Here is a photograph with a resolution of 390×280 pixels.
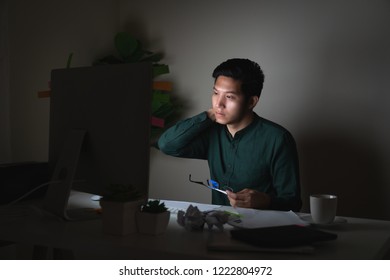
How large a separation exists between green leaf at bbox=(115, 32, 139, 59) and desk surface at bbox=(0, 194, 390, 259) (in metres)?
1.55

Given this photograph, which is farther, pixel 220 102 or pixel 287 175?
pixel 220 102

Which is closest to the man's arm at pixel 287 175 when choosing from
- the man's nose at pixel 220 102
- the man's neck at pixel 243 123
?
the man's neck at pixel 243 123

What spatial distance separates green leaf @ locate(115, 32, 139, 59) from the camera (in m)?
2.53

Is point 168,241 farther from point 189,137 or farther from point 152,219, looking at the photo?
point 189,137

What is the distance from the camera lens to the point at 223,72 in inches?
77.5

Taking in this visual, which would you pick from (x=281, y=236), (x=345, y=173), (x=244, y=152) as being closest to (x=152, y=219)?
(x=281, y=236)

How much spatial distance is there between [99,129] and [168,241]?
0.41 meters

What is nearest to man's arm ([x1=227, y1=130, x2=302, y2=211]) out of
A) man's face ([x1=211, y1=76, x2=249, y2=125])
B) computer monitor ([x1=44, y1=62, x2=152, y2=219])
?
man's face ([x1=211, y1=76, x2=249, y2=125])

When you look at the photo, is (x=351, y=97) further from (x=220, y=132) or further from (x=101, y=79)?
(x=101, y=79)

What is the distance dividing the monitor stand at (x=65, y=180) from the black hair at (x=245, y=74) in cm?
91

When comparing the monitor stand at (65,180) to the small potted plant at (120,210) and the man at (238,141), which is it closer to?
the small potted plant at (120,210)

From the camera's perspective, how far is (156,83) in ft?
8.66

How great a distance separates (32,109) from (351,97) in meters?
1.66
